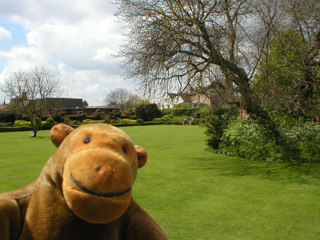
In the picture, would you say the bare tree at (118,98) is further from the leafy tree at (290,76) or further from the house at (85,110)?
the leafy tree at (290,76)

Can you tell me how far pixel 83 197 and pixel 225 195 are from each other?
5268 mm

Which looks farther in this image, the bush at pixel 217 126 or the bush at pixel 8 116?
the bush at pixel 8 116

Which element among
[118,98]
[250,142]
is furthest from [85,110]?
[250,142]

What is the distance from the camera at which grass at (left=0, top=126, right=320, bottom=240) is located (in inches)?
172

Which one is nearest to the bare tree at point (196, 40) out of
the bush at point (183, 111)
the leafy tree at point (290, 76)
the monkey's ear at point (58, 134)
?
the leafy tree at point (290, 76)

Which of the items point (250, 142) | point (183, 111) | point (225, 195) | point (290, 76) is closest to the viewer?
point (225, 195)

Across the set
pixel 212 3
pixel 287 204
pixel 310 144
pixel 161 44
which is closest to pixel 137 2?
pixel 161 44

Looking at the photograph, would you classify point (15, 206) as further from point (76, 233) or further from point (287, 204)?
point (287, 204)

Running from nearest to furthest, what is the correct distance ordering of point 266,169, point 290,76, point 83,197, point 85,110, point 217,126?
point 83,197
point 266,169
point 290,76
point 217,126
point 85,110

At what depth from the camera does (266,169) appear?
8.93m

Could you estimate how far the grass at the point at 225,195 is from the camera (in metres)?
4.38

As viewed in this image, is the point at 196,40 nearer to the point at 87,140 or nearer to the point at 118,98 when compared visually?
the point at 87,140

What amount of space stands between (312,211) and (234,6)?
24.8 feet

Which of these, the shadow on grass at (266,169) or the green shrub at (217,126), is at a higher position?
the green shrub at (217,126)
